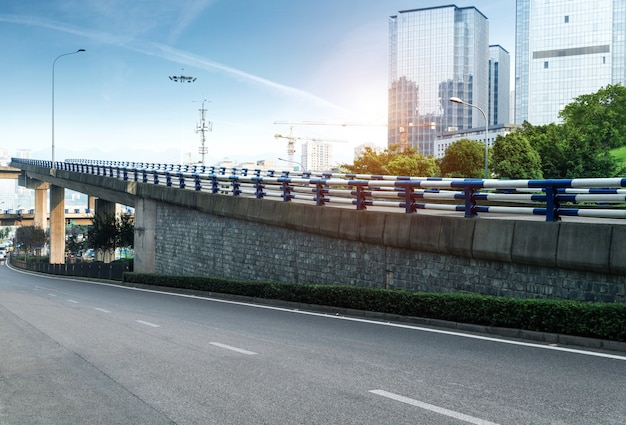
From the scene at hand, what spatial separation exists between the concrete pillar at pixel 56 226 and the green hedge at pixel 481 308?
70.4 m

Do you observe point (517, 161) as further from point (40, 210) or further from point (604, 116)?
→ point (40, 210)

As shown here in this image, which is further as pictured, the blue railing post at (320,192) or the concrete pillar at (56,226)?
the concrete pillar at (56,226)

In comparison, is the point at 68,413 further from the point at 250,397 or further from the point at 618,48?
the point at 618,48

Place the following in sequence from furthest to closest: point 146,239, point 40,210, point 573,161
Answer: point 40,210, point 573,161, point 146,239

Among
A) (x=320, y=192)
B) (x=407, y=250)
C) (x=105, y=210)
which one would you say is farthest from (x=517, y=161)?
(x=407, y=250)

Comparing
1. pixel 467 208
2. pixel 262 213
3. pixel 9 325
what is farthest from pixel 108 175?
pixel 467 208

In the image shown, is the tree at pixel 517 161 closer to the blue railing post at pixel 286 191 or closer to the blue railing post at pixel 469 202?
the blue railing post at pixel 286 191

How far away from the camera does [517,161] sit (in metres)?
59.4

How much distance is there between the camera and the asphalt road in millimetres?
7008

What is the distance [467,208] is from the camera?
46.2ft

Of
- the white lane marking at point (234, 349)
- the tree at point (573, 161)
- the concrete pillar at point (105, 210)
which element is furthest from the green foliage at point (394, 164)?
the white lane marking at point (234, 349)

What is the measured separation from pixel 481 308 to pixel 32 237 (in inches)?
4415

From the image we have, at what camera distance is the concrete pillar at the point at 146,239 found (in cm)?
3375

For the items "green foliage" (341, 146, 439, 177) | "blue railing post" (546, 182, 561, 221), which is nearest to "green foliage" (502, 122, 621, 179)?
"green foliage" (341, 146, 439, 177)
